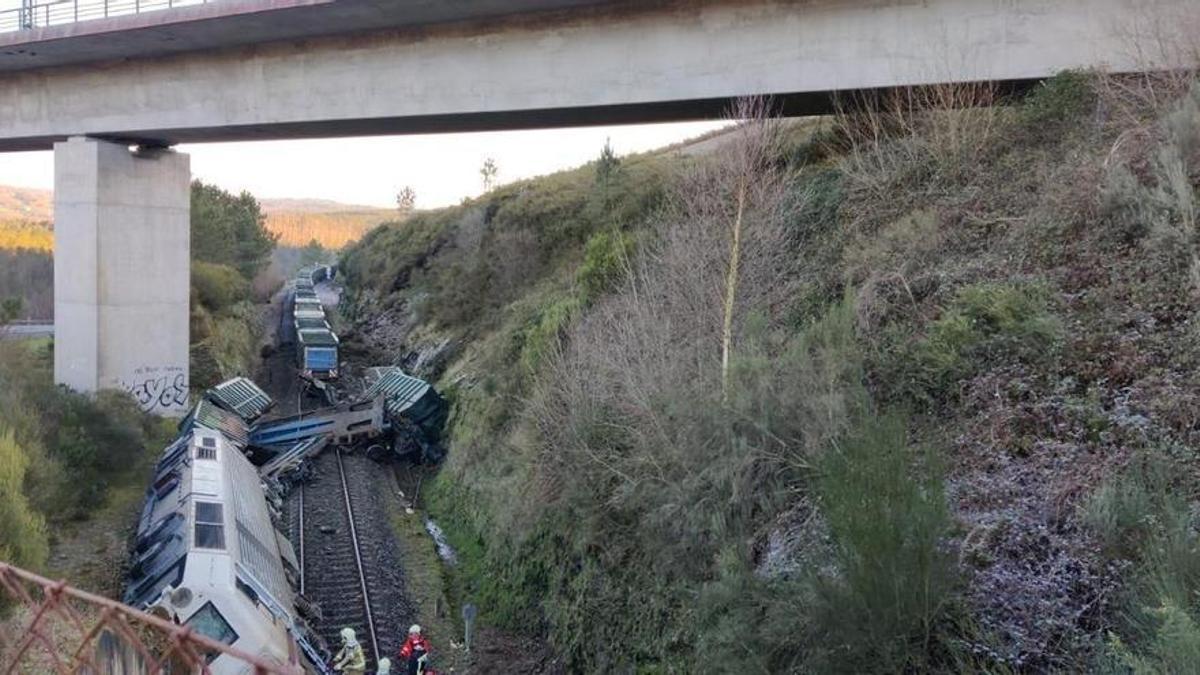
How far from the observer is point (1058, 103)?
1273cm

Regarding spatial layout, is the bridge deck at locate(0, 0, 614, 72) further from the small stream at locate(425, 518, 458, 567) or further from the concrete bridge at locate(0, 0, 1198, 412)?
the small stream at locate(425, 518, 458, 567)

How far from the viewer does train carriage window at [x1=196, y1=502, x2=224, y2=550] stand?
1055 centimetres

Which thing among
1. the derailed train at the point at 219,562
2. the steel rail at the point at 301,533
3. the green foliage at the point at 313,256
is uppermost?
the derailed train at the point at 219,562

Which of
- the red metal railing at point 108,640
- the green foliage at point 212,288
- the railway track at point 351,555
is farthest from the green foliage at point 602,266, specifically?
the green foliage at point 212,288

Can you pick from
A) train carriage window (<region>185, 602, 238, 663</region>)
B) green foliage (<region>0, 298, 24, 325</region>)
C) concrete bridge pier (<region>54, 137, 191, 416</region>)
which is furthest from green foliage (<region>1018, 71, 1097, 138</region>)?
green foliage (<region>0, 298, 24, 325</region>)

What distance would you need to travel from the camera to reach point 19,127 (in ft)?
70.4

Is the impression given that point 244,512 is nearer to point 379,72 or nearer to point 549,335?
point 549,335

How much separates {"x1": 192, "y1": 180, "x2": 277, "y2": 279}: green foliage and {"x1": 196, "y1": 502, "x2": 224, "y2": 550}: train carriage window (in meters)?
34.0

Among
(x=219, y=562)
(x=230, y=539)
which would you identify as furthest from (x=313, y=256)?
(x=219, y=562)

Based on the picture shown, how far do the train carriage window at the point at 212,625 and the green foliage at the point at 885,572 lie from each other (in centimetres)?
687

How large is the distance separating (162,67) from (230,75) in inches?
86.3

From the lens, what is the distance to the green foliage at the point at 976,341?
8805 mm

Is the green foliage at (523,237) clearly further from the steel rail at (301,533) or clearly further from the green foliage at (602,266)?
the steel rail at (301,533)

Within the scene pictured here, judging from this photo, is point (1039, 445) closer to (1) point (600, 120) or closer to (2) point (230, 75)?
(1) point (600, 120)
